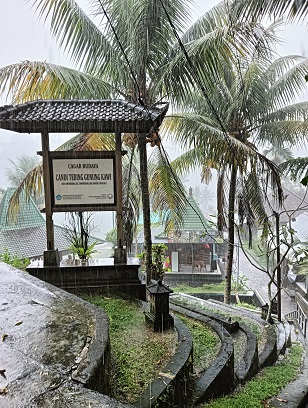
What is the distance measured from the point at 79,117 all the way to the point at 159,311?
2.76 m

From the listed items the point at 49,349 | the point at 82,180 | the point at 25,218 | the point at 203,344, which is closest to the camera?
the point at 49,349

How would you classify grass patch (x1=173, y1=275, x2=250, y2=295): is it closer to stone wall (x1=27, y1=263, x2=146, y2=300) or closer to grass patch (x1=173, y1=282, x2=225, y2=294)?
grass patch (x1=173, y1=282, x2=225, y2=294)

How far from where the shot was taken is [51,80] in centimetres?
635

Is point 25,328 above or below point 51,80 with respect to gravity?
below

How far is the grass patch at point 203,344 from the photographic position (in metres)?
3.89

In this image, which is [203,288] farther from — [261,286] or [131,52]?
[131,52]

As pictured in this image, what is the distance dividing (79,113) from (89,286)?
8.53ft

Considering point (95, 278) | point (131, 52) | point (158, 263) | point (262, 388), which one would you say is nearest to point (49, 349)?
point (262, 388)

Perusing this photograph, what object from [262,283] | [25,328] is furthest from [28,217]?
[262,283]

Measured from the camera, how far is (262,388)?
3904 millimetres

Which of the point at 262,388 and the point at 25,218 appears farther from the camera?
the point at 25,218

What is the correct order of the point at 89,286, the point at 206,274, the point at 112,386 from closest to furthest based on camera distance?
the point at 112,386 → the point at 89,286 → the point at 206,274

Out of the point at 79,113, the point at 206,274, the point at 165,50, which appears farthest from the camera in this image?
the point at 206,274

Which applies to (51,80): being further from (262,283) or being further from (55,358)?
(262,283)
